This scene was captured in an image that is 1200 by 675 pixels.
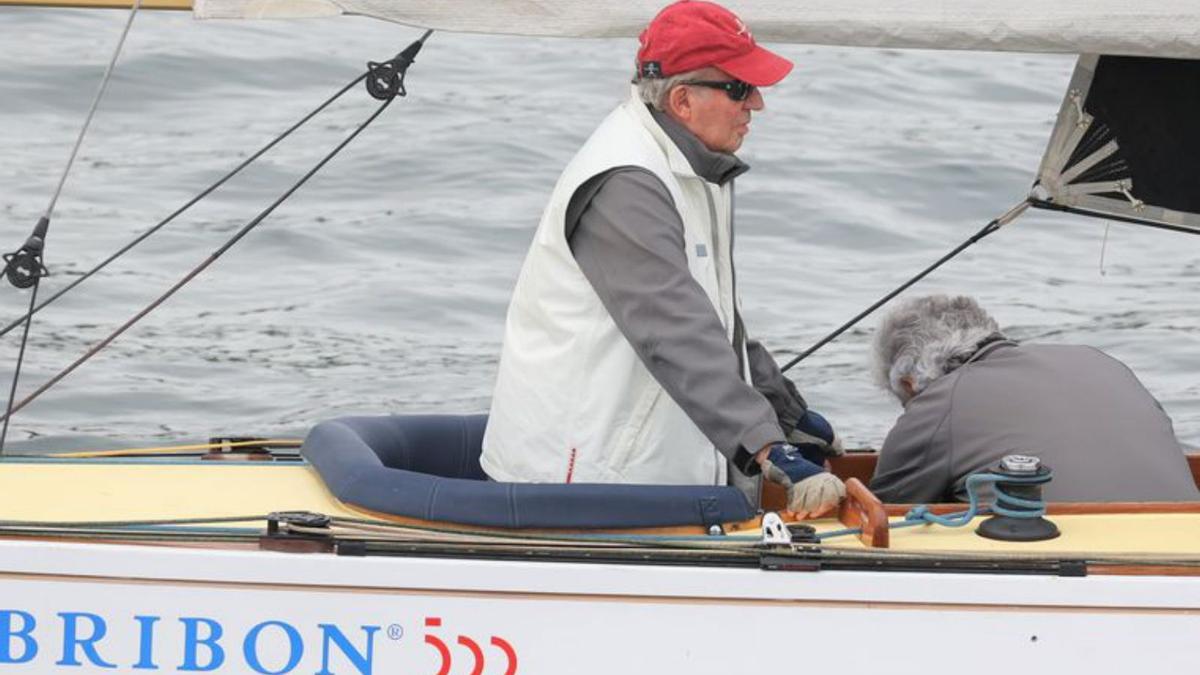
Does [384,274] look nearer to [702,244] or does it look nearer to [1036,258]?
[1036,258]

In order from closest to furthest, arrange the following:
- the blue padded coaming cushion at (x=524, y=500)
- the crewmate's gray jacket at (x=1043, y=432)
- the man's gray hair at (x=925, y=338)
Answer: the blue padded coaming cushion at (x=524, y=500) < the crewmate's gray jacket at (x=1043, y=432) < the man's gray hair at (x=925, y=338)

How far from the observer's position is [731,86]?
12.2 feet

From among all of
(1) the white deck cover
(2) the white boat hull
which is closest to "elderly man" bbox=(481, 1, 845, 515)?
(1) the white deck cover

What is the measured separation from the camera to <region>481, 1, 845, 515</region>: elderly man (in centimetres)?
355

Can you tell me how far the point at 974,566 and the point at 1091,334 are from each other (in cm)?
508

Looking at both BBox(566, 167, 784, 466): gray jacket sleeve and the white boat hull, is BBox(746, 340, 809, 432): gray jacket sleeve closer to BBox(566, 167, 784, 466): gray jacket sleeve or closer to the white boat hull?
BBox(566, 167, 784, 466): gray jacket sleeve

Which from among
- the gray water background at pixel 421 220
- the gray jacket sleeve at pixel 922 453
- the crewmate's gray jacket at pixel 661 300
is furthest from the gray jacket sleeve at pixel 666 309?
the gray water background at pixel 421 220

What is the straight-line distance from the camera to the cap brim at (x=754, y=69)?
3.67 m

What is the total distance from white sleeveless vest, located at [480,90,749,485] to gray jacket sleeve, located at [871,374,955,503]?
0.44 meters

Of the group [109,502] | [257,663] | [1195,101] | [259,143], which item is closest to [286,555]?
[257,663]

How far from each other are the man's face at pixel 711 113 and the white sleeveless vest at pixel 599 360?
0.05 meters

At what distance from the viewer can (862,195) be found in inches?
407

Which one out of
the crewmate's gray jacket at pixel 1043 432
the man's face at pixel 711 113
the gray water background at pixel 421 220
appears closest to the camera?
the man's face at pixel 711 113

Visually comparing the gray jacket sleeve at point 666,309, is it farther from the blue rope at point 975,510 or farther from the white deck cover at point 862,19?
the white deck cover at point 862,19
